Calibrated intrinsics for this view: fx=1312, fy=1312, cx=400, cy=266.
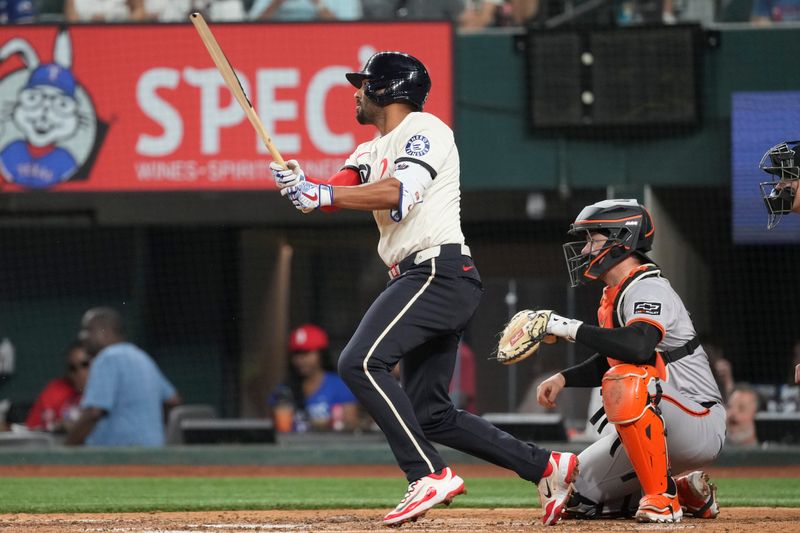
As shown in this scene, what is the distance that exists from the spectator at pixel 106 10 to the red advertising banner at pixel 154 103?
278 millimetres

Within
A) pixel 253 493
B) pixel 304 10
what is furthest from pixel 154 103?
pixel 253 493

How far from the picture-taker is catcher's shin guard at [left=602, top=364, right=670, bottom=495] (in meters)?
4.62

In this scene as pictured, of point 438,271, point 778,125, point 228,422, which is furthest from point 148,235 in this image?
point 438,271

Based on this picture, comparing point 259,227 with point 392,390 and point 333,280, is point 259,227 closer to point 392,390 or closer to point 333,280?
point 333,280

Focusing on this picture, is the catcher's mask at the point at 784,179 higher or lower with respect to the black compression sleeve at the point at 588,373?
higher

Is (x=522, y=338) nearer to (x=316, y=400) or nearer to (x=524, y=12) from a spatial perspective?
(x=316, y=400)

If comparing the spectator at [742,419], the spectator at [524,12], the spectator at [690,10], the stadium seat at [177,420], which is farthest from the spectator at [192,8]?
the spectator at [742,419]

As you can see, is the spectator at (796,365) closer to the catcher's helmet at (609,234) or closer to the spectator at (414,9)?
the catcher's helmet at (609,234)

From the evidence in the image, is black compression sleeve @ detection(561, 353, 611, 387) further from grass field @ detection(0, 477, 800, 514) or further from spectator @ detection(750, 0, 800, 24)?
spectator @ detection(750, 0, 800, 24)

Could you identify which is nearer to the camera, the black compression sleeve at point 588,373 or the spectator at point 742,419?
the black compression sleeve at point 588,373

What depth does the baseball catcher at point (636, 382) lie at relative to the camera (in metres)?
4.64

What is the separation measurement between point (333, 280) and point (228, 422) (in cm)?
413

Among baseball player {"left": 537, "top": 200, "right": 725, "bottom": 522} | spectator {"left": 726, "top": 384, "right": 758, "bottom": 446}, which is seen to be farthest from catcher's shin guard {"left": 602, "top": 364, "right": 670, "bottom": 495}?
spectator {"left": 726, "top": 384, "right": 758, "bottom": 446}

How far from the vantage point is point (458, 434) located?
4.74 m
